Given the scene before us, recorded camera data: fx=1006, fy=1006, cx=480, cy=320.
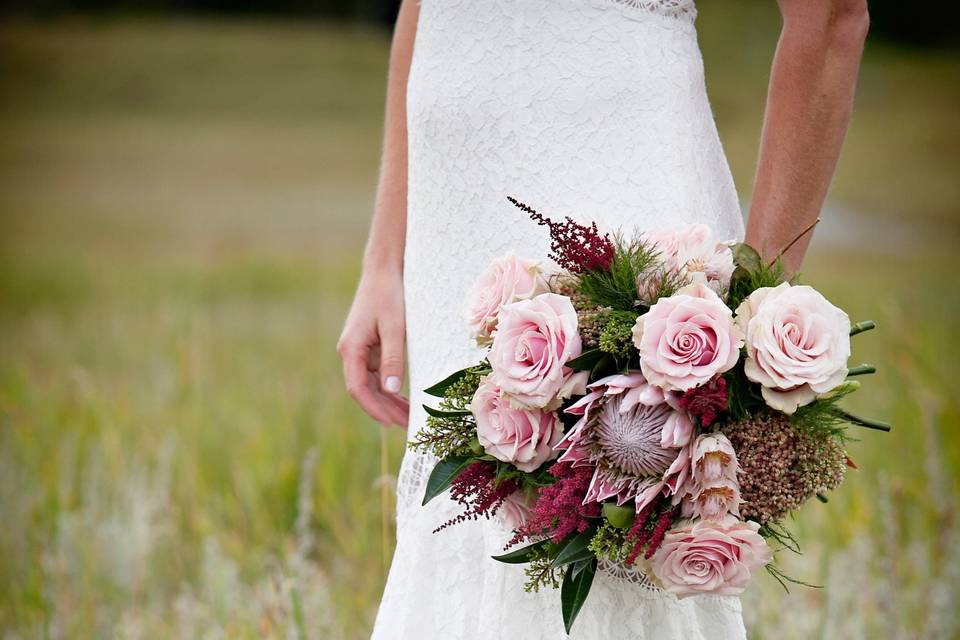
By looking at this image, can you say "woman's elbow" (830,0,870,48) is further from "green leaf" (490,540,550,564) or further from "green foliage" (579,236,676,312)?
"green leaf" (490,540,550,564)

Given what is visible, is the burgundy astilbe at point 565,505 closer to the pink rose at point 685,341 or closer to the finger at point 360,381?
the pink rose at point 685,341

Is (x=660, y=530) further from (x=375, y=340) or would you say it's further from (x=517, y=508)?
(x=375, y=340)

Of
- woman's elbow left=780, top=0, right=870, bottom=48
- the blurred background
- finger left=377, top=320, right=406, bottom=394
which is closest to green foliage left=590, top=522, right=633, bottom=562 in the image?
finger left=377, top=320, right=406, bottom=394

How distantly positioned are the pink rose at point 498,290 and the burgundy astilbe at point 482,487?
0.15 m

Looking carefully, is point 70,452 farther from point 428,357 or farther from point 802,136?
point 802,136

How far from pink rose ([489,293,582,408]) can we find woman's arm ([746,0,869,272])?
1.17ft

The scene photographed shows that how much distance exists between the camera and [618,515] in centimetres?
107

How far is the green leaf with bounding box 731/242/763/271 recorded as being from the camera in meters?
1.15

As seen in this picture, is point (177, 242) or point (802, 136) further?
point (177, 242)

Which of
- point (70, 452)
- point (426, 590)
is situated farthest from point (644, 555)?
point (70, 452)

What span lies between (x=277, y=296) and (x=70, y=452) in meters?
4.66

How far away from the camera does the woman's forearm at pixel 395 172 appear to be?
5.49ft

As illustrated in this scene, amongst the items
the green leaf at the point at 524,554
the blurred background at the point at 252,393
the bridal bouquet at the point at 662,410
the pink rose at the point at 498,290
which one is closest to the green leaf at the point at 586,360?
the bridal bouquet at the point at 662,410

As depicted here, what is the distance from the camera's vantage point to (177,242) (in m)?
11.6
